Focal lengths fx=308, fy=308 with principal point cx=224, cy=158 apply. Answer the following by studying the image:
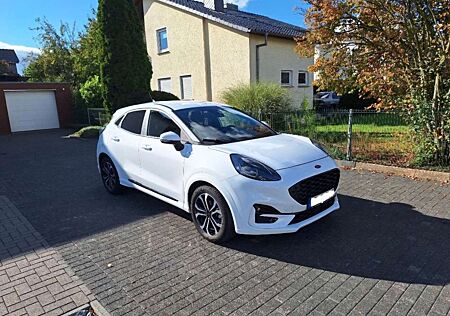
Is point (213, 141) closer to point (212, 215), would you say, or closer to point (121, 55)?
point (212, 215)

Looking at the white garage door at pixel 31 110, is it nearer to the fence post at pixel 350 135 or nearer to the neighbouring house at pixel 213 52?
the neighbouring house at pixel 213 52

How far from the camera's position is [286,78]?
16.4m

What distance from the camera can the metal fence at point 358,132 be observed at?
682 centimetres

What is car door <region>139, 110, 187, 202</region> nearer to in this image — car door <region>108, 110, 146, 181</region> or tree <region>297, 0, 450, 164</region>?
car door <region>108, 110, 146, 181</region>

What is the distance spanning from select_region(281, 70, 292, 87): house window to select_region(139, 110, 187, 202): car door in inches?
505

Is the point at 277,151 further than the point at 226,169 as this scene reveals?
Yes

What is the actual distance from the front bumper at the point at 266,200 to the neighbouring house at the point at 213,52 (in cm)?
1150

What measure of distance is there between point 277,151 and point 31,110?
742 inches

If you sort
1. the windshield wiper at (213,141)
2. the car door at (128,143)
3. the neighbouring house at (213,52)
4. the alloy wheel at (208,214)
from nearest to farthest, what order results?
the alloy wheel at (208,214), the windshield wiper at (213,141), the car door at (128,143), the neighbouring house at (213,52)

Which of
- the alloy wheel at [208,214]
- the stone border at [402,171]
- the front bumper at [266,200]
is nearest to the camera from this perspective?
the front bumper at [266,200]

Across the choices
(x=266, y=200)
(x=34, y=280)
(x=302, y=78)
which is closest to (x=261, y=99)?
(x=266, y=200)

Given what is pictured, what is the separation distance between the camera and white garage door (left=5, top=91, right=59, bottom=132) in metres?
17.2

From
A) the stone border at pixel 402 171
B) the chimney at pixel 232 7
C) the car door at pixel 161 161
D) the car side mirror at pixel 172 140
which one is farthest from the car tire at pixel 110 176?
the chimney at pixel 232 7

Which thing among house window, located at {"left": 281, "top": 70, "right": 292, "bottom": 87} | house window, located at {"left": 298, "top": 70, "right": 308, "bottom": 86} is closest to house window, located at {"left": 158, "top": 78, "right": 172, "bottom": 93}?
house window, located at {"left": 281, "top": 70, "right": 292, "bottom": 87}
